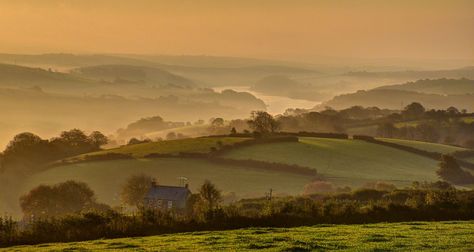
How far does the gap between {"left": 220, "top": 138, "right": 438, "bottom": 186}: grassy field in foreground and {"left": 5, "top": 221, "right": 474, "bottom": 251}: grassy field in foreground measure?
7116cm

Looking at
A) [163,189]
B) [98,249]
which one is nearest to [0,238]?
[98,249]

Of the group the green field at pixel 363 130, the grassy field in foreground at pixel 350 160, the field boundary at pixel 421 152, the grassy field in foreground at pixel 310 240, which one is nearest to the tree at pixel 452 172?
the grassy field in foreground at pixel 350 160

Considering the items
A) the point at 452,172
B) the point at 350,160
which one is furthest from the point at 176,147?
the point at 452,172

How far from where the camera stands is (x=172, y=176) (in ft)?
350

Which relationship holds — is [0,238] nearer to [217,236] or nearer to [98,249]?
[98,249]

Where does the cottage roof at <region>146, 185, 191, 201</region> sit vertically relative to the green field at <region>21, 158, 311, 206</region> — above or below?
below

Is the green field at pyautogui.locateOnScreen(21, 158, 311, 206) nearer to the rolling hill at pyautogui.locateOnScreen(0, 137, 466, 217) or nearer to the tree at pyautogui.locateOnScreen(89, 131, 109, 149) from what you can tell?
the rolling hill at pyautogui.locateOnScreen(0, 137, 466, 217)

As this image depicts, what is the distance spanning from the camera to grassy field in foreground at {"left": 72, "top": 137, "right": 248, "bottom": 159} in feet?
385

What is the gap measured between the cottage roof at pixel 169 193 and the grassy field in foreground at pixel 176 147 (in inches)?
1020

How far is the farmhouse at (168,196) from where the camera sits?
8594 cm

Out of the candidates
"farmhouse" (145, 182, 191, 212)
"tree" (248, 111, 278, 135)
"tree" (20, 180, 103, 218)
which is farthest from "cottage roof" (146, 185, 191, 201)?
"tree" (248, 111, 278, 135)

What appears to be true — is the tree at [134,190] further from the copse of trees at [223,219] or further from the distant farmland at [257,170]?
the copse of trees at [223,219]

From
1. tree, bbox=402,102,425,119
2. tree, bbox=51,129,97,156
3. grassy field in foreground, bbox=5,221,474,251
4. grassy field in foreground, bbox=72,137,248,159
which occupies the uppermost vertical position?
tree, bbox=402,102,425,119

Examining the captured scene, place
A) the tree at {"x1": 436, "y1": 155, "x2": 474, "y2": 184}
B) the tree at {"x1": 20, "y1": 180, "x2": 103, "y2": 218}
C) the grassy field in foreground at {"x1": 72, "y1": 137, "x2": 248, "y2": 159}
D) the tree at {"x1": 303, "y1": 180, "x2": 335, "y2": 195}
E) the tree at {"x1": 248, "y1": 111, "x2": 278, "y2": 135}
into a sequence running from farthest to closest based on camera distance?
the tree at {"x1": 248, "y1": 111, "x2": 278, "y2": 135} → the grassy field in foreground at {"x1": 72, "y1": 137, "x2": 248, "y2": 159} → the tree at {"x1": 436, "y1": 155, "x2": 474, "y2": 184} → the tree at {"x1": 303, "y1": 180, "x2": 335, "y2": 195} → the tree at {"x1": 20, "y1": 180, "x2": 103, "y2": 218}
